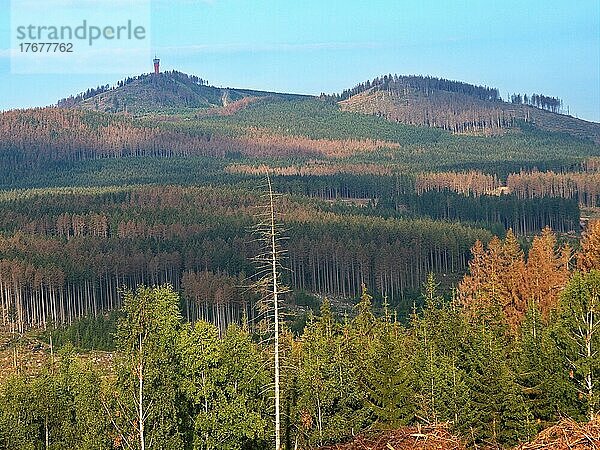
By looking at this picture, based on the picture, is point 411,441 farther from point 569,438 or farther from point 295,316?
point 295,316

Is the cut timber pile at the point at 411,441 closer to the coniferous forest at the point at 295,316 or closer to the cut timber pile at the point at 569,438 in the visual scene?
the coniferous forest at the point at 295,316

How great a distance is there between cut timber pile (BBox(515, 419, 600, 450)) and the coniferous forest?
62.3 inches

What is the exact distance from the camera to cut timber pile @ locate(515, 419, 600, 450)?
404 inches

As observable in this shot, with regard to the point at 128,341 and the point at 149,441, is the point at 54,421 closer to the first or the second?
the point at 149,441

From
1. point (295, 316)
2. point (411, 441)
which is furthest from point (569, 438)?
point (295, 316)

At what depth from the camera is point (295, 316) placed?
43094mm

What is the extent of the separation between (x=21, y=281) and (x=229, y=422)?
60.0 meters

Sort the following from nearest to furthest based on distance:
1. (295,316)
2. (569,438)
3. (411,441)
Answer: (569,438) → (411,441) → (295,316)

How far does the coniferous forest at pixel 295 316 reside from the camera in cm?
3009

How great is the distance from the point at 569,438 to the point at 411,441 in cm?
213

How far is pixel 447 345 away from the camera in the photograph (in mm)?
42406

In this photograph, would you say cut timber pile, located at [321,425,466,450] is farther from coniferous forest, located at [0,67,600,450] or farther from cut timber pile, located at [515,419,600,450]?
cut timber pile, located at [515,419,600,450]

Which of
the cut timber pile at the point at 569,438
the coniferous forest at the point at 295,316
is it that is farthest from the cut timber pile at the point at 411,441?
the cut timber pile at the point at 569,438

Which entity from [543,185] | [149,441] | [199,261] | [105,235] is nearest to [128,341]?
[149,441]
